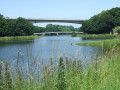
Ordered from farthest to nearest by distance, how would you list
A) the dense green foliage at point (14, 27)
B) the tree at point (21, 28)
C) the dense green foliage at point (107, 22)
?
the dense green foliage at point (107, 22), the tree at point (21, 28), the dense green foliage at point (14, 27)

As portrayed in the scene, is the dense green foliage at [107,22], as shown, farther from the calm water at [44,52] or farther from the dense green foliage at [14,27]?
the calm water at [44,52]

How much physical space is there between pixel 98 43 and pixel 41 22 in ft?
273

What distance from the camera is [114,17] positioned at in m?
93.9

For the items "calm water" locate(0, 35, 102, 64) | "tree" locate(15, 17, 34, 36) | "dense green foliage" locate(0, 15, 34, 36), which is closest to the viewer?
"calm water" locate(0, 35, 102, 64)

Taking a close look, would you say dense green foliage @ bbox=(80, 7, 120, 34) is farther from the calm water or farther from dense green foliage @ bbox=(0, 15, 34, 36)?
the calm water

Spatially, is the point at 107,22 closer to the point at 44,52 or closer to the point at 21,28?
the point at 21,28

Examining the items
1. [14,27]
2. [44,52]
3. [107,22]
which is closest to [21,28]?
[14,27]

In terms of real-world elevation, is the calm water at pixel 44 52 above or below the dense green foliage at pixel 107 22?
below

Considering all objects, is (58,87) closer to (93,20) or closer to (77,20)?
(93,20)

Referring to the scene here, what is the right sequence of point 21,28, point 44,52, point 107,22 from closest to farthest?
point 44,52 → point 21,28 → point 107,22

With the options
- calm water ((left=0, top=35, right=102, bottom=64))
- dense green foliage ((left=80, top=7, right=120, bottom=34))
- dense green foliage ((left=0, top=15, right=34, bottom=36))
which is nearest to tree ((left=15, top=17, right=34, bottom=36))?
dense green foliage ((left=0, top=15, right=34, bottom=36))

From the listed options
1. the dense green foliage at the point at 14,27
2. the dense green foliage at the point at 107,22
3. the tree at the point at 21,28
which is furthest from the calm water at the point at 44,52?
the dense green foliage at the point at 107,22

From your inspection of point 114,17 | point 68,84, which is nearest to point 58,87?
point 68,84

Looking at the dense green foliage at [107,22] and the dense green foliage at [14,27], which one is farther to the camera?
the dense green foliage at [107,22]
